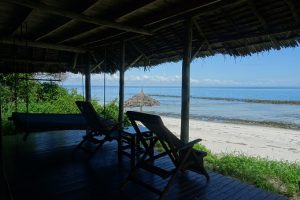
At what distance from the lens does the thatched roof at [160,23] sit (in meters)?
3.79

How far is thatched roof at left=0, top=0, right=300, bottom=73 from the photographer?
3793 millimetres

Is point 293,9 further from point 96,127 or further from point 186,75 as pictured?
point 96,127

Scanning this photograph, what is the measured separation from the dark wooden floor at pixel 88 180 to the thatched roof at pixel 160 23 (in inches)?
77.6

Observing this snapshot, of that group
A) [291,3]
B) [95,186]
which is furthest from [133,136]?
[291,3]

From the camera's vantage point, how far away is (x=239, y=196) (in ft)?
10.3

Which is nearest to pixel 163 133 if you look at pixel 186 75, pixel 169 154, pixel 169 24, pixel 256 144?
pixel 169 154

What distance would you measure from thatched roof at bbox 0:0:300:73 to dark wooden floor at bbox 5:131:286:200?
1970 millimetres

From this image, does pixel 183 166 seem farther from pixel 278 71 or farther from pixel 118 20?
pixel 278 71

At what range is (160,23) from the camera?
471 cm

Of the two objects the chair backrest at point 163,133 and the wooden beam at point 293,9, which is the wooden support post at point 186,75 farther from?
the wooden beam at point 293,9

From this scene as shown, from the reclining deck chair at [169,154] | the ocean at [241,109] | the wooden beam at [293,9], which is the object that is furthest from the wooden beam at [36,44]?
the ocean at [241,109]

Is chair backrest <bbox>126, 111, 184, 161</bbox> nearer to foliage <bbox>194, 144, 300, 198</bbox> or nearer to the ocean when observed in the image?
foliage <bbox>194, 144, 300, 198</bbox>

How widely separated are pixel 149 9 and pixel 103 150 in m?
2.60

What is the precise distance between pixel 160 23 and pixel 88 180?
9.24 ft
